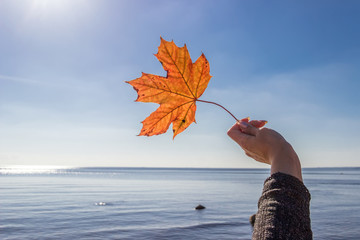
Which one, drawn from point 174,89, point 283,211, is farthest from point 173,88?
point 283,211

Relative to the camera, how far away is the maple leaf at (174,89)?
1101 millimetres

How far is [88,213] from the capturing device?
52.1 ft

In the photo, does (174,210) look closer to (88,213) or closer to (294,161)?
(88,213)

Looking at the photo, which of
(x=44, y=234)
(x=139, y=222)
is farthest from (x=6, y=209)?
(x=139, y=222)

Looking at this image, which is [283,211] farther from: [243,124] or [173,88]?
[173,88]

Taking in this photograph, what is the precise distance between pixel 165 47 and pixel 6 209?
19.3m

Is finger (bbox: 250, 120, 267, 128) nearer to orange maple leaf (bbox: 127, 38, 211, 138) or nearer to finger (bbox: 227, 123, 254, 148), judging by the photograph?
finger (bbox: 227, 123, 254, 148)

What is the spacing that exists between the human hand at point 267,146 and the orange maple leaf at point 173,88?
0.21 metres

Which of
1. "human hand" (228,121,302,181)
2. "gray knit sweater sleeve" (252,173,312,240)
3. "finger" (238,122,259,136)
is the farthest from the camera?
"finger" (238,122,259,136)

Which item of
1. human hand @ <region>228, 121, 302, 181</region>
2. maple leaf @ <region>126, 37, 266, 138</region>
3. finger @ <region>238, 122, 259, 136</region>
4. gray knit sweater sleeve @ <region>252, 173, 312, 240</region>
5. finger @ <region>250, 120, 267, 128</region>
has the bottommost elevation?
gray knit sweater sleeve @ <region>252, 173, 312, 240</region>

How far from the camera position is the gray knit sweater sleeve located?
871 millimetres

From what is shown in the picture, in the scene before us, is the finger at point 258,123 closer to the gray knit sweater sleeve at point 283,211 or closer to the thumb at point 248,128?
the thumb at point 248,128

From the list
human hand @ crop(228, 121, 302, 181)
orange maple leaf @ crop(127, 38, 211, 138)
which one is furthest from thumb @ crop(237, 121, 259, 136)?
orange maple leaf @ crop(127, 38, 211, 138)

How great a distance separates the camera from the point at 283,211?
906mm
